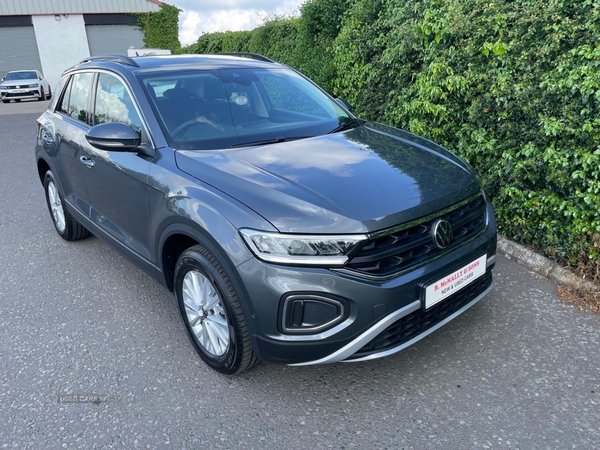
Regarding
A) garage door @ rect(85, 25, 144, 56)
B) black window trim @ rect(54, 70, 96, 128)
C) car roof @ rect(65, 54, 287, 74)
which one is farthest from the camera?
garage door @ rect(85, 25, 144, 56)

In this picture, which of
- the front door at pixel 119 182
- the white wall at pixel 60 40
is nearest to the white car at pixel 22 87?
Result: the white wall at pixel 60 40

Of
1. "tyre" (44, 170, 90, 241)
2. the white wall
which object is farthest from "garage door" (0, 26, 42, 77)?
"tyre" (44, 170, 90, 241)

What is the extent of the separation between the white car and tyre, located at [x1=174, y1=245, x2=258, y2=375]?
23562mm

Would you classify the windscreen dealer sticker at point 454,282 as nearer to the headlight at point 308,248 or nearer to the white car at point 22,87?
the headlight at point 308,248

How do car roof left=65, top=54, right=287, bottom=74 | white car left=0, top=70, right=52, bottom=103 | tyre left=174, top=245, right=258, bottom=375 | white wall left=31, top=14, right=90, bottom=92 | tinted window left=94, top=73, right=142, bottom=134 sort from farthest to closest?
1. white wall left=31, top=14, right=90, bottom=92
2. white car left=0, top=70, right=52, bottom=103
3. car roof left=65, top=54, right=287, bottom=74
4. tinted window left=94, top=73, right=142, bottom=134
5. tyre left=174, top=245, right=258, bottom=375

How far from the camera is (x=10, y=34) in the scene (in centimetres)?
2705

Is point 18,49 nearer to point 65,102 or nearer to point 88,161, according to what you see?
point 65,102

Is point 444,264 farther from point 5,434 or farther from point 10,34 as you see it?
point 10,34

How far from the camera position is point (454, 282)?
8.52 feet

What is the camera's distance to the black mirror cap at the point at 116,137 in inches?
119

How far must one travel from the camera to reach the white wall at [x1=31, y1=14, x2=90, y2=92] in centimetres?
2736

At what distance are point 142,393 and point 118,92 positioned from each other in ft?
6.67

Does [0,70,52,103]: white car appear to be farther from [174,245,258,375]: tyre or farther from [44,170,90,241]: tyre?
[174,245,258,375]: tyre

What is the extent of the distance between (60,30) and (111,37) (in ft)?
8.65
